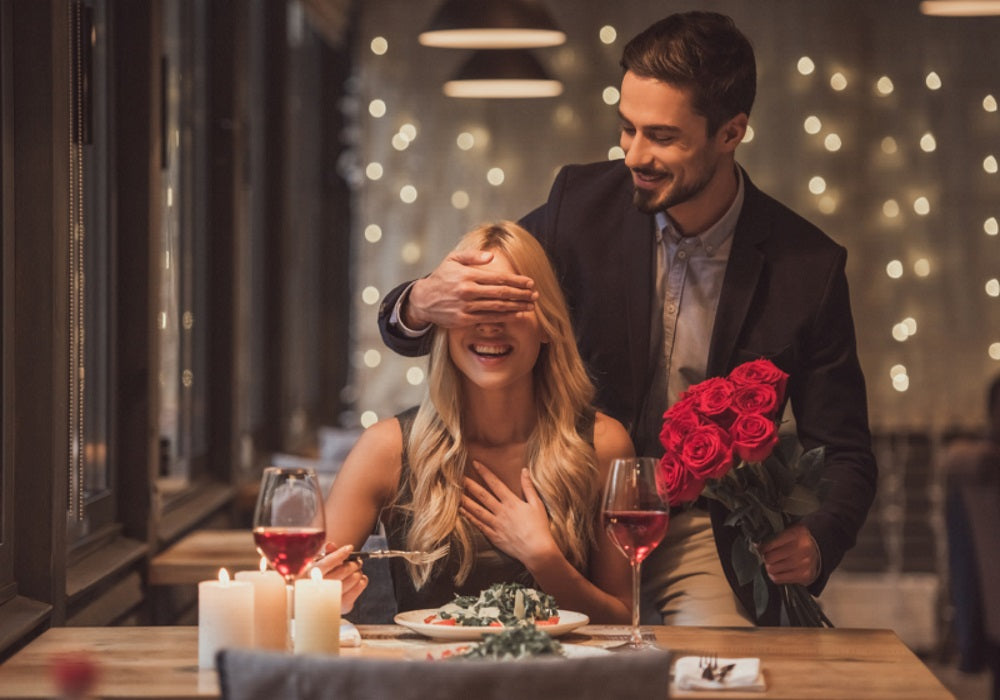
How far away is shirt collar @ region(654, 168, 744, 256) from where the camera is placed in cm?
276

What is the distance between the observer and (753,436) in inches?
78.9

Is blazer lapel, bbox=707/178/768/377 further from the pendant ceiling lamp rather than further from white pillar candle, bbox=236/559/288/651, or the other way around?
the pendant ceiling lamp

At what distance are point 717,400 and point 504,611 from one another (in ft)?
1.37

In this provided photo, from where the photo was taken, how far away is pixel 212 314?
5016mm

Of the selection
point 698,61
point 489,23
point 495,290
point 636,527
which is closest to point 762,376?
point 636,527

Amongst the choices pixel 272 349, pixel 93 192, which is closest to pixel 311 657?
pixel 93 192

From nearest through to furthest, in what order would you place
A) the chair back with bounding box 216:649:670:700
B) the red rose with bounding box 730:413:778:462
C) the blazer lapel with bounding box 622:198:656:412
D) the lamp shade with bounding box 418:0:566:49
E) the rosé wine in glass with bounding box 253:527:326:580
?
the chair back with bounding box 216:649:670:700 → the rosé wine in glass with bounding box 253:527:326:580 → the red rose with bounding box 730:413:778:462 → the blazer lapel with bounding box 622:198:656:412 → the lamp shade with bounding box 418:0:566:49

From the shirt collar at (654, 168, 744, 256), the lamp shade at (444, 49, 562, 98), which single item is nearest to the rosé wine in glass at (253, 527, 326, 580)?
the shirt collar at (654, 168, 744, 256)

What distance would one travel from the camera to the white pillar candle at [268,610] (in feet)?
6.25

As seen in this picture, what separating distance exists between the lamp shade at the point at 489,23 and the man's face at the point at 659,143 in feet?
6.28

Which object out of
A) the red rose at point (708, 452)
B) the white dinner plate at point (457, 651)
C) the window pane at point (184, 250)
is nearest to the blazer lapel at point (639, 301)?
the red rose at point (708, 452)

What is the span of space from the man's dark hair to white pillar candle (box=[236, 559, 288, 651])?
1.20 meters

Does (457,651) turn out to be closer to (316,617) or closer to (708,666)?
(316,617)

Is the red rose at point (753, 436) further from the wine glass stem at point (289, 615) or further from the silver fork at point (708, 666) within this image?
the wine glass stem at point (289, 615)
